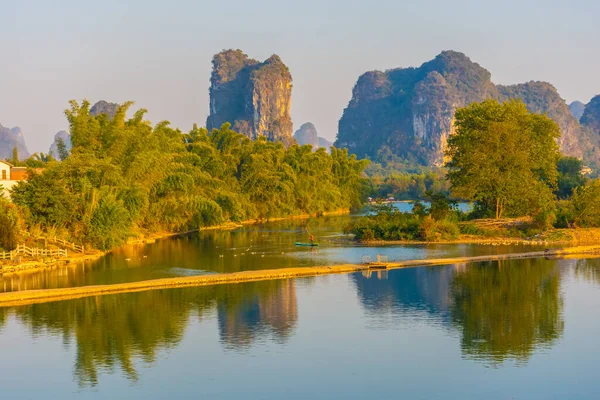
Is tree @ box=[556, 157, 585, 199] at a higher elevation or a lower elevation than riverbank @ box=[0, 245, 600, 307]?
higher

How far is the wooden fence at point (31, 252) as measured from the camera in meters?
34.1

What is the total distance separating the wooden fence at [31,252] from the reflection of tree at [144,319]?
8803 millimetres

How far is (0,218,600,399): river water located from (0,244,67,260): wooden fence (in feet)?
8.16

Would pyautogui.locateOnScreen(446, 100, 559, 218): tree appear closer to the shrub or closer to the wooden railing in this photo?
the shrub

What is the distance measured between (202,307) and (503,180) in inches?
1094

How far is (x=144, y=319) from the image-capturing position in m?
23.6

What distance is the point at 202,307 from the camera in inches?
1008

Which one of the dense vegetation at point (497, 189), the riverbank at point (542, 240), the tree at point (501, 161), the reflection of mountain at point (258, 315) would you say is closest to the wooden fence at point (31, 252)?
the reflection of mountain at point (258, 315)

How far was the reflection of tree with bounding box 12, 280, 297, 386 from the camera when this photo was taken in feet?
65.6

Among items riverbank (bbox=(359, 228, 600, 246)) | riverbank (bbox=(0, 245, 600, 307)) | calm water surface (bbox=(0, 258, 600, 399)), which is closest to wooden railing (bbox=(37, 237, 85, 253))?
riverbank (bbox=(0, 245, 600, 307))

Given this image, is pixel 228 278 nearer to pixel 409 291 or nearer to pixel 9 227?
pixel 409 291

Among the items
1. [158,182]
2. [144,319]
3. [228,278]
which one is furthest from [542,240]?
[144,319]

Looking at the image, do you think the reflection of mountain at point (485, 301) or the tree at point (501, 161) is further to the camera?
the tree at point (501, 161)

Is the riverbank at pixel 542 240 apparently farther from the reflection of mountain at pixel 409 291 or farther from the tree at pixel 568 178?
the tree at pixel 568 178
